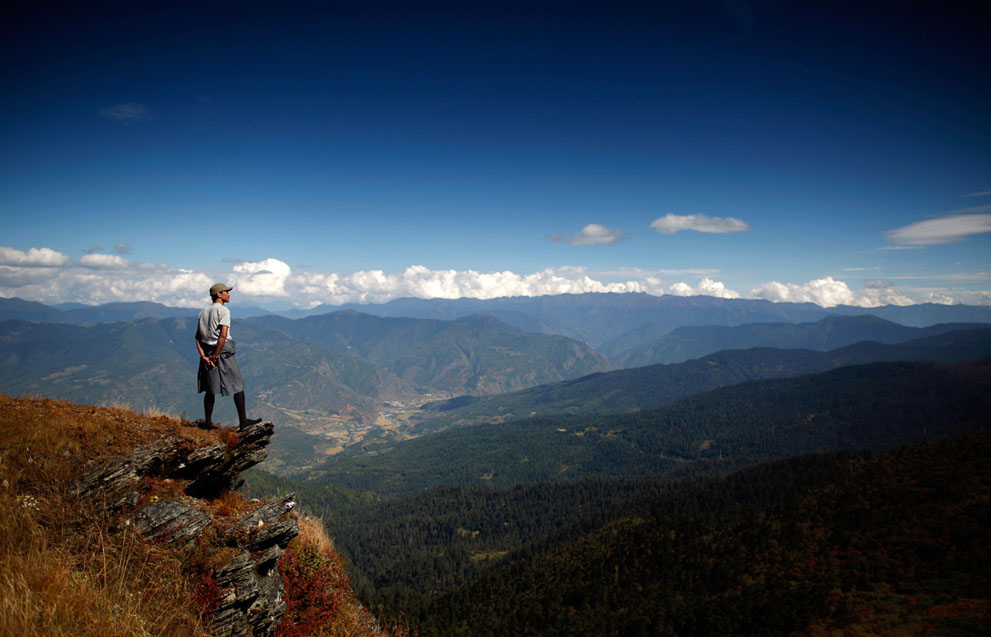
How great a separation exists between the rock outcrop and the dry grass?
394 millimetres

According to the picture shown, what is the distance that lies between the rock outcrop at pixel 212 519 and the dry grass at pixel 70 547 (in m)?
0.39

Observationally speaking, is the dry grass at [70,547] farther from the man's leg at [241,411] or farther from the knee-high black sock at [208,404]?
the man's leg at [241,411]

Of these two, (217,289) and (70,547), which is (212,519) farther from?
(217,289)

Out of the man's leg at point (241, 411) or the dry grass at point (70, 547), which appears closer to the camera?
the dry grass at point (70, 547)

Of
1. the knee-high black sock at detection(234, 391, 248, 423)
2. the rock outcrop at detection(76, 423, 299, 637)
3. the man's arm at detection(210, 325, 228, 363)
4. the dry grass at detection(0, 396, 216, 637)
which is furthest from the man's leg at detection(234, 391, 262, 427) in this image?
the dry grass at detection(0, 396, 216, 637)

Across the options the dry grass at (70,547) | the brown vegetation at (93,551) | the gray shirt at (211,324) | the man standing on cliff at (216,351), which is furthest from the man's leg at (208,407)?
the gray shirt at (211,324)

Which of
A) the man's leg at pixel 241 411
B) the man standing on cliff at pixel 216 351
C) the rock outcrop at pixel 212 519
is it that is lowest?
the rock outcrop at pixel 212 519

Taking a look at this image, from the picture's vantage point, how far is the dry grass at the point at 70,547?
4879mm

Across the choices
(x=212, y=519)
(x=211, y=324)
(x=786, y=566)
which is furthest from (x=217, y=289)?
(x=786, y=566)

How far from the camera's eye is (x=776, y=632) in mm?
40344

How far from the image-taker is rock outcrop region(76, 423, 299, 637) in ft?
28.3

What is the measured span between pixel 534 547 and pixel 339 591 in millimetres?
118474

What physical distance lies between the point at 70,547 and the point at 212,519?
121 inches

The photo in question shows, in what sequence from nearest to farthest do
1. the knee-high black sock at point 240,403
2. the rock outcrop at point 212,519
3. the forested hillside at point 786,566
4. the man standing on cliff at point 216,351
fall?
1. the rock outcrop at point 212,519
2. the man standing on cliff at point 216,351
3. the knee-high black sock at point 240,403
4. the forested hillside at point 786,566
